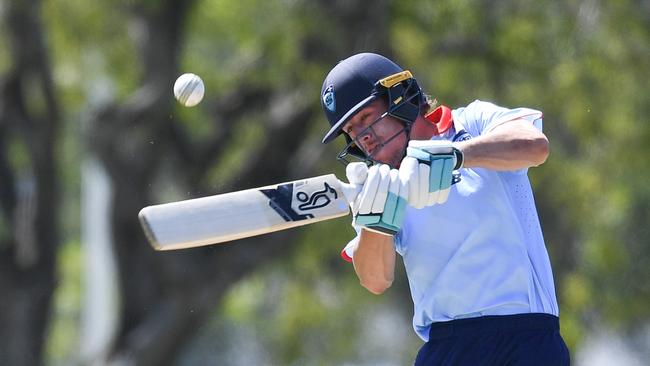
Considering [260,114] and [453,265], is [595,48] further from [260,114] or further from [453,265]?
[453,265]

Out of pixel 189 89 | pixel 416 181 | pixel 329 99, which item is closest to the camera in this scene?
pixel 416 181

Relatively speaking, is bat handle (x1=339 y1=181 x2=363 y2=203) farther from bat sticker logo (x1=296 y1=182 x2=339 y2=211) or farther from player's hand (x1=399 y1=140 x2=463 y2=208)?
player's hand (x1=399 y1=140 x2=463 y2=208)

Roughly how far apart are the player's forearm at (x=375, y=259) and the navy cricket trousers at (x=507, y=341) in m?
0.42

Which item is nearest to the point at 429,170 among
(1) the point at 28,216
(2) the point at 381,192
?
(2) the point at 381,192

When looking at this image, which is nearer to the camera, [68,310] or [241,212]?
[241,212]

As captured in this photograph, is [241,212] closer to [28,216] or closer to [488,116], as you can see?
[488,116]

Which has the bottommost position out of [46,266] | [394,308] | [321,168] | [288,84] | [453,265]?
[394,308]

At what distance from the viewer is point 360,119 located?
4.66 metres

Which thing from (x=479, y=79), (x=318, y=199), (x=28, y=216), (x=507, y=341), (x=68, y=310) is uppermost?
(x=318, y=199)

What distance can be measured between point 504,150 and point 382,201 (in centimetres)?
45

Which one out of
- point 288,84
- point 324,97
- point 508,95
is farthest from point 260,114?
point 324,97

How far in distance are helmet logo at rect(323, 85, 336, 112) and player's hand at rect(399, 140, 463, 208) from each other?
1.68 feet

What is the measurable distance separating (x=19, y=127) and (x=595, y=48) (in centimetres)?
658

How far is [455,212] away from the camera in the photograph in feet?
14.7
